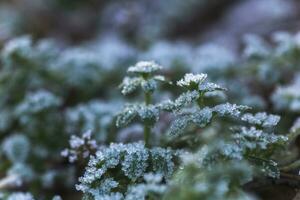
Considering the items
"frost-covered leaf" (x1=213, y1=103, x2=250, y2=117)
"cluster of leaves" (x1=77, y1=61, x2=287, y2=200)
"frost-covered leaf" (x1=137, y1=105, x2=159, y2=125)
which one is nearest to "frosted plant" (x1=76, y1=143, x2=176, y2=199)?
"cluster of leaves" (x1=77, y1=61, x2=287, y2=200)

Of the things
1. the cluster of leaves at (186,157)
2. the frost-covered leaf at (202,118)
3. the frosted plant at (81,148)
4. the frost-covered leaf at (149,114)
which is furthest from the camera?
the frosted plant at (81,148)

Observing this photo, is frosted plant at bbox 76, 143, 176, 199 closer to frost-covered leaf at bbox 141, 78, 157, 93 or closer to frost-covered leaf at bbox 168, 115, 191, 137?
frost-covered leaf at bbox 168, 115, 191, 137

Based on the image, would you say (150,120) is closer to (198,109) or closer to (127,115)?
(127,115)

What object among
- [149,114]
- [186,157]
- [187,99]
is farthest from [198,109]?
[186,157]

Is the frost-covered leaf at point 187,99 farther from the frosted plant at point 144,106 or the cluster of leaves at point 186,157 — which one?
the frosted plant at point 144,106

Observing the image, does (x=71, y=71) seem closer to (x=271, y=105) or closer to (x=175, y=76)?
(x=175, y=76)

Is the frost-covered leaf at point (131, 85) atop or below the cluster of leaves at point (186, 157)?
atop

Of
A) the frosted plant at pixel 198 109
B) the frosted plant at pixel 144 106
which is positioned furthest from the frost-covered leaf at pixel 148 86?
the frosted plant at pixel 198 109

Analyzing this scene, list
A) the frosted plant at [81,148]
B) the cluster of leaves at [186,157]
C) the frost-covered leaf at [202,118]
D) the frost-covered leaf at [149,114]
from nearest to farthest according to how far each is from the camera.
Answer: the cluster of leaves at [186,157]
the frost-covered leaf at [202,118]
the frost-covered leaf at [149,114]
the frosted plant at [81,148]

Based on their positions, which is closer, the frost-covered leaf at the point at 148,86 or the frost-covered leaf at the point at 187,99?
the frost-covered leaf at the point at 187,99
